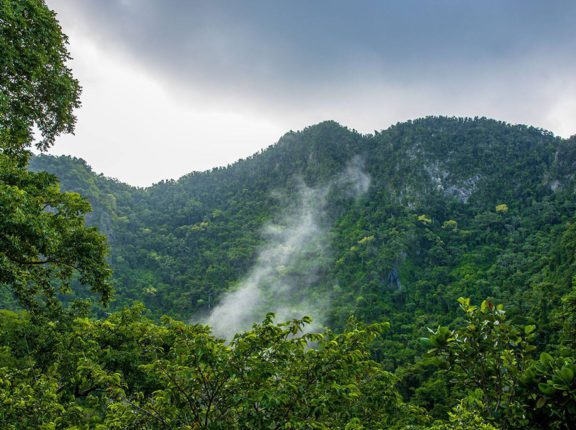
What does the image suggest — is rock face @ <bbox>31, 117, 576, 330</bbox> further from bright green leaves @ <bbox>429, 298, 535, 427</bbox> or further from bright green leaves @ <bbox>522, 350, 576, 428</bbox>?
bright green leaves @ <bbox>522, 350, 576, 428</bbox>

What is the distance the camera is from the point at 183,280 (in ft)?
346

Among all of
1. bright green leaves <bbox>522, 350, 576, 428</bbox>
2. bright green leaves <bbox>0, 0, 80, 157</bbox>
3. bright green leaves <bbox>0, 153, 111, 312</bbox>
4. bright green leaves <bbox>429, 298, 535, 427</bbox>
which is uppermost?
bright green leaves <bbox>0, 0, 80, 157</bbox>

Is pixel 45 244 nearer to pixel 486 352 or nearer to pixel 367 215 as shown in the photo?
pixel 486 352

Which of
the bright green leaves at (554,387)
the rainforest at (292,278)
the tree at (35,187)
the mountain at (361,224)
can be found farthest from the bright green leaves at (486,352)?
the mountain at (361,224)

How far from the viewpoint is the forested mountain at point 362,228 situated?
7394 cm

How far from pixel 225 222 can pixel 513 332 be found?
135 meters

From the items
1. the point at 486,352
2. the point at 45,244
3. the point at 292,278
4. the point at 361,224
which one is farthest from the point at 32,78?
the point at 361,224

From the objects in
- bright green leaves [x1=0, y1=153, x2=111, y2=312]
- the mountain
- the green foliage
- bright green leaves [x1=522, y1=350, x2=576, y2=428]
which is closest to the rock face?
the mountain

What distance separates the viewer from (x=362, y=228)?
376 ft

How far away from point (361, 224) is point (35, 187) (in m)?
111

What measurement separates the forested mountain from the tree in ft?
126

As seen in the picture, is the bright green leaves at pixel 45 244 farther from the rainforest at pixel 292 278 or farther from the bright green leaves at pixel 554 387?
the bright green leaves at pixel 554 387

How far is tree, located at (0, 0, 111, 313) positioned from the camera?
680cm

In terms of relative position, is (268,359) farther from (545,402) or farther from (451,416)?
(545,402)
